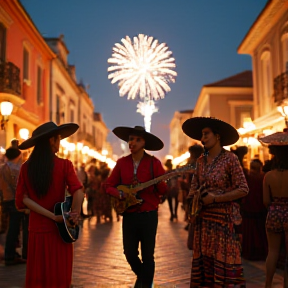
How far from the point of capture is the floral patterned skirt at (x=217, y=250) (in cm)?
398

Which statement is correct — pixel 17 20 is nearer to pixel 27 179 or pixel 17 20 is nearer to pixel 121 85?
pixel 121 85

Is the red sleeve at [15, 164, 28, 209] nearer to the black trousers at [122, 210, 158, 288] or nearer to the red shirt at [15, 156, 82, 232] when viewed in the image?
the red shirt at [15, 156, 82, 232]

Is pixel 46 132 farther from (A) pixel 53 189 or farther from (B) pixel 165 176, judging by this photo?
(B) pixel 165 176

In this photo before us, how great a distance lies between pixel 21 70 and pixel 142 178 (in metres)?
15.9

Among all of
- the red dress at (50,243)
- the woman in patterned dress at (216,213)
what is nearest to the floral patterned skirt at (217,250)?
the woman in patterned dress at (216,213)

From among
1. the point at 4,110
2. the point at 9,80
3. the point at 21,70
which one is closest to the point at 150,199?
the point at 4,110

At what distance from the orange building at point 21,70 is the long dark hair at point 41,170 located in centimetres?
796

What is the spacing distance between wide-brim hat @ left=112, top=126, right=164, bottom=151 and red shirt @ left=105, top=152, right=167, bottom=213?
0.60 feet

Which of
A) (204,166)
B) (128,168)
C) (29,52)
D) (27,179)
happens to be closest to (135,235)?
(128,168)

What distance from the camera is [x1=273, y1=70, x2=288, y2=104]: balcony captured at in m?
16.8

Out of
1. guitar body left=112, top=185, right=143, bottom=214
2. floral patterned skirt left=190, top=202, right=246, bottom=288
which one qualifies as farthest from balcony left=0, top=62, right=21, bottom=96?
floral patterned skirt left=190, top=202, right=246, bottom=288

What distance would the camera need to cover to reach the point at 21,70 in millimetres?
19562

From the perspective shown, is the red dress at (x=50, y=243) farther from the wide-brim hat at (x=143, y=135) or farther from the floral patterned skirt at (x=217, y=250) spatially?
the wide-brim hat at (x=143, y=135)

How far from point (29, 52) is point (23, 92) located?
206 centimetres
